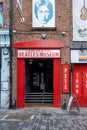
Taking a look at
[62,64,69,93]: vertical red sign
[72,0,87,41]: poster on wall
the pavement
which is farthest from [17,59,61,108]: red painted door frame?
[72,0,87,41]: poster on wall

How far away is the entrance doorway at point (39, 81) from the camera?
21.9 metres

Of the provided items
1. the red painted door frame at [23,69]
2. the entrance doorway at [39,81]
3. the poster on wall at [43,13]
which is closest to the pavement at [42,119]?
the red painted door frame at [23,69]

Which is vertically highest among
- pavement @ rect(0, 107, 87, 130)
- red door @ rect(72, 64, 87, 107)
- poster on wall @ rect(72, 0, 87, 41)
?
poster on wall @ rect(72, 0, 87, 41)

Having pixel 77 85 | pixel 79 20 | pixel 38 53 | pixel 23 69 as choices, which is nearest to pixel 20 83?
pixel 23 69

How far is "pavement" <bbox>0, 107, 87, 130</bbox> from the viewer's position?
13734mm

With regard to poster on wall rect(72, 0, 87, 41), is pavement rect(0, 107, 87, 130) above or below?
below

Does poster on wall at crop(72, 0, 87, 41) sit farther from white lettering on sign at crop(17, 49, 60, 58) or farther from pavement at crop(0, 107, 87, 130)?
pavement at crop(0, 107, 87, 130)

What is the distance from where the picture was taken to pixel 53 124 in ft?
47.5

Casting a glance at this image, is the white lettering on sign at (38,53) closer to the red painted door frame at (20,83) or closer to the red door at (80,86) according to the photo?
the red painted door frame at (20,83)

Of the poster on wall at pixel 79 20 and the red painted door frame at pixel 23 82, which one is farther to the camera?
the poster on wall at pixel 79 20

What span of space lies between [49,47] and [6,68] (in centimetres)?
259

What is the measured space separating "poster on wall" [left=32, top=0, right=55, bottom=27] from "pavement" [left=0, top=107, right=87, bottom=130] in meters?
4.66

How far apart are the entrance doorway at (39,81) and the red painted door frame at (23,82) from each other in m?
1.13

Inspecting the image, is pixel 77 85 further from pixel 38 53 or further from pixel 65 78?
pixel 38 53
